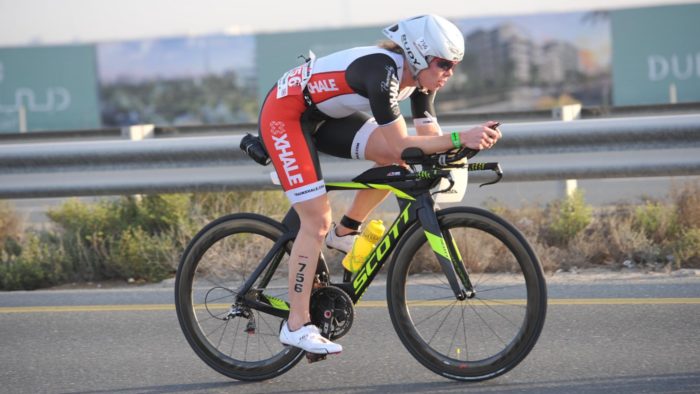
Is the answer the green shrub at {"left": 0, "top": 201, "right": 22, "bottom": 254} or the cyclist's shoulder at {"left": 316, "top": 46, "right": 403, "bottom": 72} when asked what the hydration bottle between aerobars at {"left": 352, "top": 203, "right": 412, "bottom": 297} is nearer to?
the cyclist's shoulder at {"left": 316, "top": 46, "right": 403, "bottom": 72}

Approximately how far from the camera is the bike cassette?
5270 mm

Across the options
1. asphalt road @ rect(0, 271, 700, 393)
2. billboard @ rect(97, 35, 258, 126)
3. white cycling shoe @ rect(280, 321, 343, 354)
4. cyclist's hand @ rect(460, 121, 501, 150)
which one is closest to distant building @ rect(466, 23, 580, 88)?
billboard @ rect(97, 35, 258, 126)

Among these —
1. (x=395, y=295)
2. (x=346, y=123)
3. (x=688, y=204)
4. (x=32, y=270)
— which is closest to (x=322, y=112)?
(x=346, y=123)

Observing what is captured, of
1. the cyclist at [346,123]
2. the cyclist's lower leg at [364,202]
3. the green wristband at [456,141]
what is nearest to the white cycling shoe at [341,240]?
the cyclist at [346,123]

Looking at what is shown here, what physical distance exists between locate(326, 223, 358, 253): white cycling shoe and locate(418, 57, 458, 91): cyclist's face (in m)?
0.96

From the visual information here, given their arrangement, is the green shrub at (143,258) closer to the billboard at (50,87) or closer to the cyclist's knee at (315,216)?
the cyclist's knee at (315,216)

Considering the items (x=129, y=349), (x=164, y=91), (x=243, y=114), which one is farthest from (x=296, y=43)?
(x=129, y=349)

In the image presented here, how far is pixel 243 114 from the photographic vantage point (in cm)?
3183

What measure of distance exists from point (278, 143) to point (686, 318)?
281 centimetres

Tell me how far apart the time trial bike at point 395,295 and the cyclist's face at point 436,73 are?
354mm

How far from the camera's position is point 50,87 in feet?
101

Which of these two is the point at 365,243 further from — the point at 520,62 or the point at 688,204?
the point at 520,62

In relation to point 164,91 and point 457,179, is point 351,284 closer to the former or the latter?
point 457,179

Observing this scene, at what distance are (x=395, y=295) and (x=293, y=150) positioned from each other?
909mm
